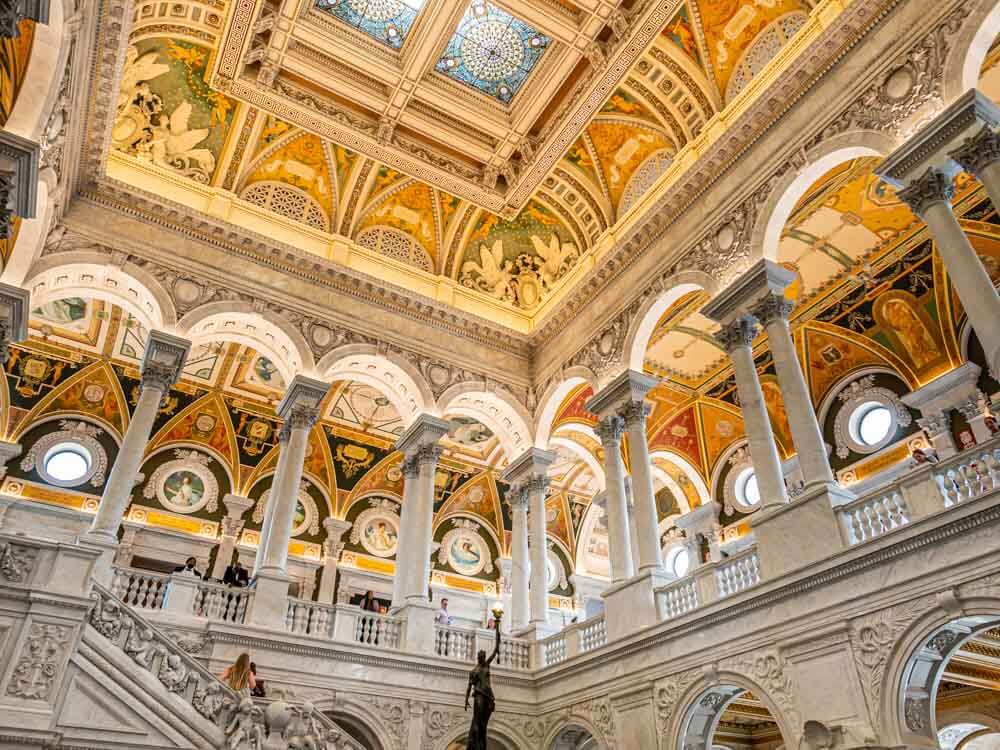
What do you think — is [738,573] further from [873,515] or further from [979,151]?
[979,151]

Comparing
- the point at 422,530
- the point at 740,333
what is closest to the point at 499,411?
the point at 422,530

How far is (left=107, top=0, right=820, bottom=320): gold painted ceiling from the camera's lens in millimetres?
13875

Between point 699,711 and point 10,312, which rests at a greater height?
point 10,312

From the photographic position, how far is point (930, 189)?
9625 millimetres

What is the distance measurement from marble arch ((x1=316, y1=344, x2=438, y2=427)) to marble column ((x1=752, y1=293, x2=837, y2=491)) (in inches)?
290

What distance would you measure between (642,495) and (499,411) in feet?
16.9

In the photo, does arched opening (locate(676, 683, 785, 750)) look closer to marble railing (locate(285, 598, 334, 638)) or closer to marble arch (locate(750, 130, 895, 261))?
marble railing (locate(285, 598, 334, 638))

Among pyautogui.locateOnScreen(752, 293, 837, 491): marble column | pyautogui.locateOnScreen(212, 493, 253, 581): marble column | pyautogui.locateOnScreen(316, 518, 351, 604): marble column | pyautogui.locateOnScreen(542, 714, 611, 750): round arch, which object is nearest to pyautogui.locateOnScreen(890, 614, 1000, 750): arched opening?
pyautogui.locateOnScreen(752, 293, 837, 491): marble column

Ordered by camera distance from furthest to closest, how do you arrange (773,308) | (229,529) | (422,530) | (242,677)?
(229,529) < (422,530) < (773,308) < (242,677)

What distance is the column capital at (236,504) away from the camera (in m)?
19.9

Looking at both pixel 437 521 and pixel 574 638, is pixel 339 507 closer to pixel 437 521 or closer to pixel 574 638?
pixel 437 521

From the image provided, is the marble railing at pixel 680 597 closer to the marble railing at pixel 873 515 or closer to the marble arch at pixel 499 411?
the marble railing at pixel 873 515

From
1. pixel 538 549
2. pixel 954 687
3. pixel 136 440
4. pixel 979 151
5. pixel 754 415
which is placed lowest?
pixel 954 687

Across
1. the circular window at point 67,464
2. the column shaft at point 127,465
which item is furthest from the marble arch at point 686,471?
the circular window at point 67,464
